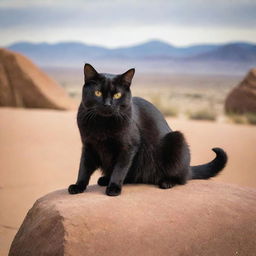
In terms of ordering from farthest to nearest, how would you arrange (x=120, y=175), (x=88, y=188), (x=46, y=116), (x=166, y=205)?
(x=46, y=116) → (x=88, y=188) → (x=120, y=175) → (x=166, y=205)

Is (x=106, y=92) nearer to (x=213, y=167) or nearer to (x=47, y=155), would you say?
(x=213, y=167)

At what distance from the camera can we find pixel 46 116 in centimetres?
1175

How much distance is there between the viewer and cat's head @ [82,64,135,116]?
365 centimetres

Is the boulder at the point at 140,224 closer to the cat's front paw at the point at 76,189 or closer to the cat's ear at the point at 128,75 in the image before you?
the cat's front paw at the point at 76,189

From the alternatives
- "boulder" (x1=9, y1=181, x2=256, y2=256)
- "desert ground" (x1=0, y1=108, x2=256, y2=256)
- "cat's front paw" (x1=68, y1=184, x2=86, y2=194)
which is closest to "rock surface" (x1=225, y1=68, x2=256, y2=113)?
"desert ground" (x1=0, y1=108, x2=256, y2=256)

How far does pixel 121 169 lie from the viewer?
381cm

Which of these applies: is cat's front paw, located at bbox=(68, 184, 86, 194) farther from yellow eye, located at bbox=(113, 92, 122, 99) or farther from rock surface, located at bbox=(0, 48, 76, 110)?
rock surface, located at bbox=(0, 48, 76, 110)

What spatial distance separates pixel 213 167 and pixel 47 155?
4123 mm

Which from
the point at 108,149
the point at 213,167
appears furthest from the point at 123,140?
the point at 213,167

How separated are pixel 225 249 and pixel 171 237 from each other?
44cm

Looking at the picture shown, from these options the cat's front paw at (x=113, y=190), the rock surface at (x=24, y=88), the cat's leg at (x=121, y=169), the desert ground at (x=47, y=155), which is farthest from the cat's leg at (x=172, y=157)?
the rock surface at (x=24, y=88)

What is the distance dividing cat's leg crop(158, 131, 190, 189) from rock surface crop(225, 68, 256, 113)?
11444mm

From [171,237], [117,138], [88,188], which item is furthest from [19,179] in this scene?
[171,237]

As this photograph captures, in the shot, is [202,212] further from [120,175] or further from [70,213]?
[70,213]
